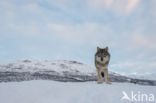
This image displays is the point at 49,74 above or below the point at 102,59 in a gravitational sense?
below

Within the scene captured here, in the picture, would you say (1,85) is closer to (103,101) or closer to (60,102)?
(60,102)

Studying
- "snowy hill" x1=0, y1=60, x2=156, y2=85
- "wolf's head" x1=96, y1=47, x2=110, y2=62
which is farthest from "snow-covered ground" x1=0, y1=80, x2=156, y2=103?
"snowy hill" x1=0, y1=60, x2=156, y2=85

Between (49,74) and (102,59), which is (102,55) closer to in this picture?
(102,59)

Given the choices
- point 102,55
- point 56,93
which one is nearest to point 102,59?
point 102,55

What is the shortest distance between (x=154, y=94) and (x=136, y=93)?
3.20 feet

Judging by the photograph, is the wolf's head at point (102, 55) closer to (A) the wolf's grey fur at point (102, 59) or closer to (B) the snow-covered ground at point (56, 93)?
(A) the wolf's grey fur at point (102, 59)

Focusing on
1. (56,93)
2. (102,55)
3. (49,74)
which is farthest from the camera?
(49,74)

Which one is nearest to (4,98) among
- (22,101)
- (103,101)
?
(22,101)

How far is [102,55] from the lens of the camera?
34.5 feet

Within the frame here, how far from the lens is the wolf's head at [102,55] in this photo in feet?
34.6

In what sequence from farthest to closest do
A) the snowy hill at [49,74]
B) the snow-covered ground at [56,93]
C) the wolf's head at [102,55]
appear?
1. the snowy hill at [49,74]
2. the wolf's head at [102,55]
3. the snow-covered ground at [56,93]

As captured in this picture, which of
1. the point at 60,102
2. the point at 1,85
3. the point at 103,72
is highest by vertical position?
the point at 103,72

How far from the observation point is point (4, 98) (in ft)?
28.3

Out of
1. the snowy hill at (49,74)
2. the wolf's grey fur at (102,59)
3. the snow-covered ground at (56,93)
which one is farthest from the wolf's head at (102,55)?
the snowy hill at (49,74)
